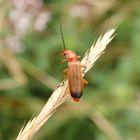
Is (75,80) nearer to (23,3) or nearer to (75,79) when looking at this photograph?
(75,79)

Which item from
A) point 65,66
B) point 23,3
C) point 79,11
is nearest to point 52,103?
point 65,66

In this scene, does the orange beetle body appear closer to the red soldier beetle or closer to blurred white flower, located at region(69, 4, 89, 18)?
the red soldier beetle

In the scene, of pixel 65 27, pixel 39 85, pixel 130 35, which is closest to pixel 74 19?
pixel 65 27

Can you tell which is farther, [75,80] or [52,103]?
[75,80]

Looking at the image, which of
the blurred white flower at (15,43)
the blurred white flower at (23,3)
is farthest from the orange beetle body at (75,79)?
the blurred white flower at (23,3)

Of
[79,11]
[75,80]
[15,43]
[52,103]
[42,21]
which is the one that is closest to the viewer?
[52,103]

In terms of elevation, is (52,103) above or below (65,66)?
below

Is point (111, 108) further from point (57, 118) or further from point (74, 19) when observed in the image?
point (74, 19)
